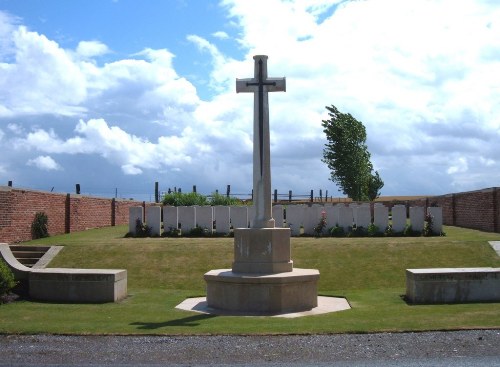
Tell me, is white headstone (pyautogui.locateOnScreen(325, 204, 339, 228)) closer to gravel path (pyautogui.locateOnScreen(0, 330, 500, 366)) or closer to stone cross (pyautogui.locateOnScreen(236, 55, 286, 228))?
stone cross (pyautogui.locateOnScreen(236, 55, 286, 228))

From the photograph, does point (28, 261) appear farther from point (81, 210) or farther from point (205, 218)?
point (81, 210)

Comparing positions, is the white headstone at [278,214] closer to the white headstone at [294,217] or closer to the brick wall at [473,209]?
the white headstone at [294,217]

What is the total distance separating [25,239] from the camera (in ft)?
69.4

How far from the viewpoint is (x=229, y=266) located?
16.7 m

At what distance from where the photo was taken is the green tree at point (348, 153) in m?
40.7

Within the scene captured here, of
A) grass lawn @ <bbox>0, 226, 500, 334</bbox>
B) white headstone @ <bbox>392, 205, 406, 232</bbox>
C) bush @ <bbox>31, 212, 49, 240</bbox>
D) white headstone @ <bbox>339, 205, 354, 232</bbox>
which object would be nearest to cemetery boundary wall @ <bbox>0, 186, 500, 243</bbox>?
bush @ <bbox>31, 212, 49, 240</bbox>

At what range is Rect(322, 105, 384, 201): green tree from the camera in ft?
133

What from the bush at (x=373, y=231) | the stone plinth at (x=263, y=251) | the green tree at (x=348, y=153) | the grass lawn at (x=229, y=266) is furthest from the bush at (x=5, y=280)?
the green tree at (x=348, y=153)

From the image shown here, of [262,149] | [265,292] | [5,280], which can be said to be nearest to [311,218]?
[262,149]

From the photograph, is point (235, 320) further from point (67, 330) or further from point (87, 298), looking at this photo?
point (87, 298)

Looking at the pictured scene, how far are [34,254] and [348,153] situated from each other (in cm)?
2695

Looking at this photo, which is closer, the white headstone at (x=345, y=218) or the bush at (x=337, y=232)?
the bush at (x=337, y=232)

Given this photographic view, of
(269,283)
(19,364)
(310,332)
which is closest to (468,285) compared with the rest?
(269,283)

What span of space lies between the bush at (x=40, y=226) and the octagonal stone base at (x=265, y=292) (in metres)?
12.0
